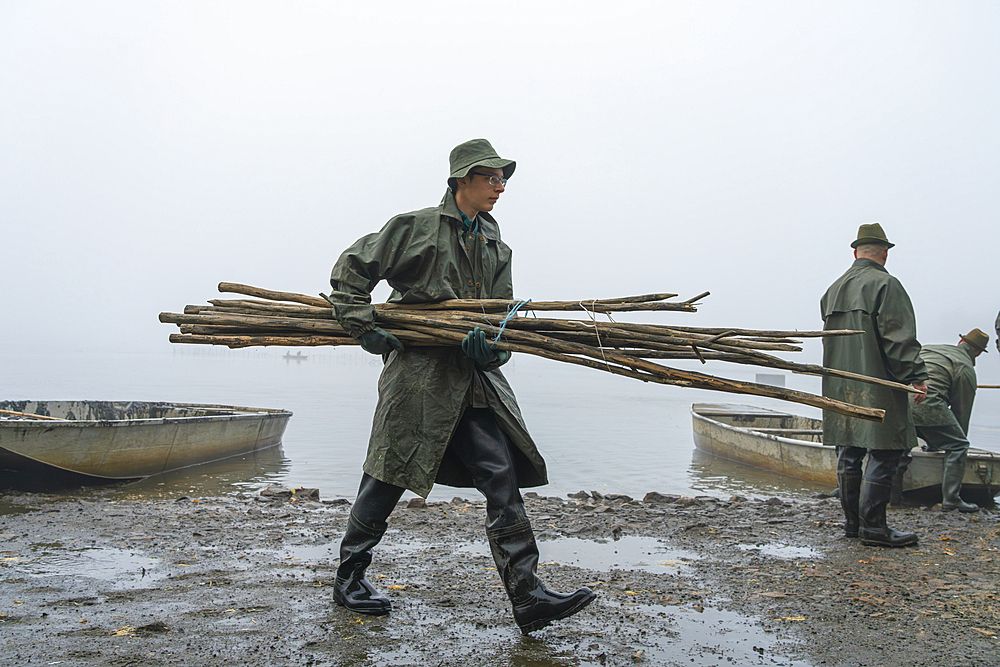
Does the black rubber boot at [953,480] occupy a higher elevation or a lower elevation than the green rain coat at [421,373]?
lower

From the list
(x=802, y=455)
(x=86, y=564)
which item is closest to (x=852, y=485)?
(x=802, y=455)

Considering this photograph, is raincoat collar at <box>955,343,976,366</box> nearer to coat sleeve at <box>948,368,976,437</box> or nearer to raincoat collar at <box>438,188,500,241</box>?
coat sleeve at <box>948,368,976,437</box>

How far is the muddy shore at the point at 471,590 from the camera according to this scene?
2.86m

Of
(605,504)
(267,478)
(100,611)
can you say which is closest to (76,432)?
(267,478)

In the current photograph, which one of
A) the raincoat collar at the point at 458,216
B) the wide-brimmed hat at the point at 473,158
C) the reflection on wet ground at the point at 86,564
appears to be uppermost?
the wide-brimmed hat at the point at 473,158

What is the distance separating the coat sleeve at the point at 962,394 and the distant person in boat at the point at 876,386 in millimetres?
2891

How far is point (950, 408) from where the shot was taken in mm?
7469

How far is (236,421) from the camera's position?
9.97 meters

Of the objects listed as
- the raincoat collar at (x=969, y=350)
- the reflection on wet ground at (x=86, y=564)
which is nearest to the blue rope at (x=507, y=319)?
the reflection on wet ground at (x=86, y=564)

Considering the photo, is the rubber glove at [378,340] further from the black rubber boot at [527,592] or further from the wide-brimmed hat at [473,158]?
the black rubber boot at [527,592]

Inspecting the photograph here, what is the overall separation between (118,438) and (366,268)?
594 centimetres

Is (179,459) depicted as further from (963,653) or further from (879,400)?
(963,653)

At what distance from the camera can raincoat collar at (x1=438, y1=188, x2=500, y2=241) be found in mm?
3389

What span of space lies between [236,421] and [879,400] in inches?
326
